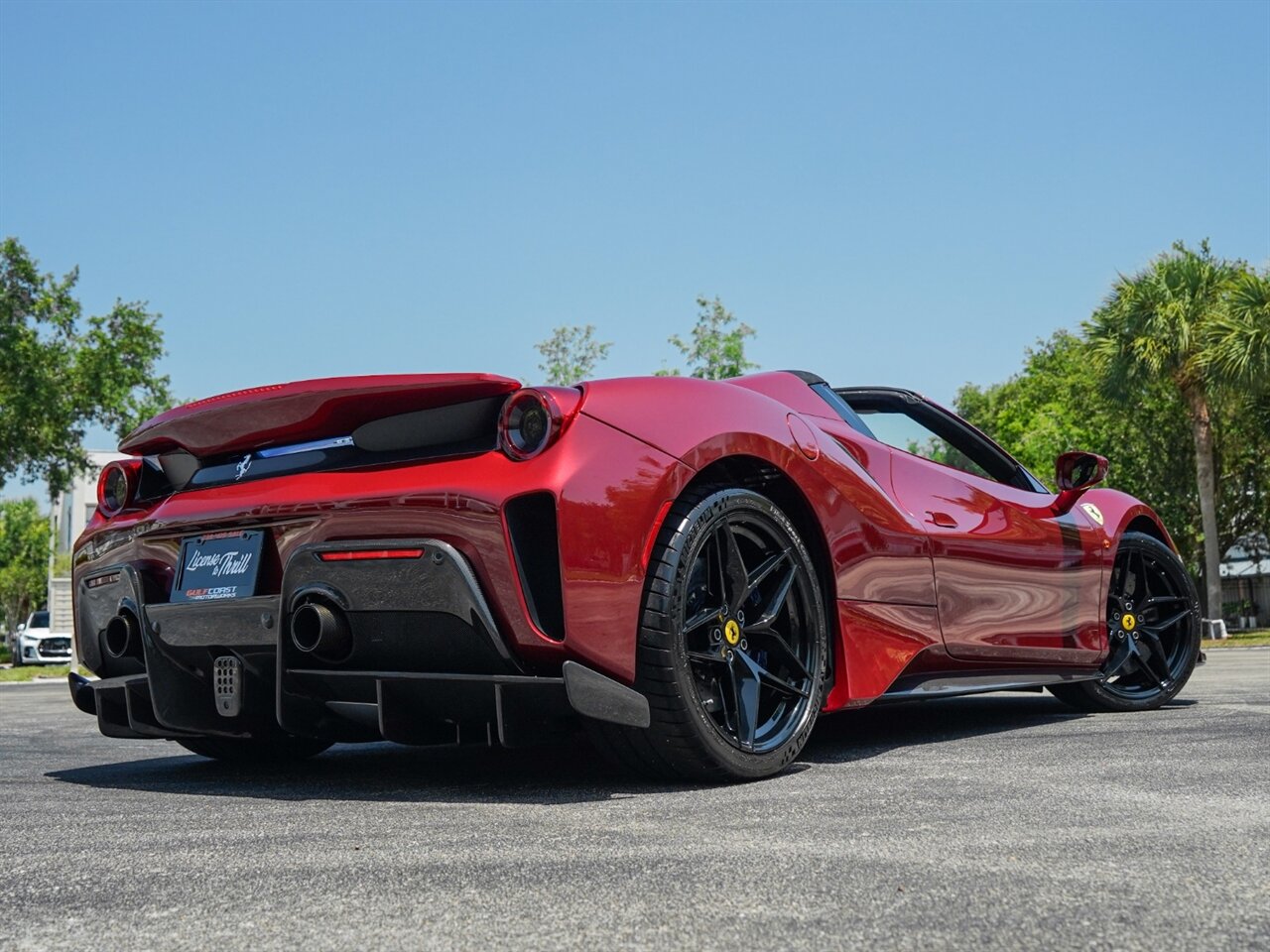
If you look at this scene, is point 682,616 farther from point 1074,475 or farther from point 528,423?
point 1074,475

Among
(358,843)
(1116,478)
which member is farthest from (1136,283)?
(358,843)

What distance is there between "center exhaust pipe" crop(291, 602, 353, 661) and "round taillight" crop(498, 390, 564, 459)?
0.63 meters

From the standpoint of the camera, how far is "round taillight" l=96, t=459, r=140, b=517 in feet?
13.4

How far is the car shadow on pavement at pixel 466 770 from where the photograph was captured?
3516mm

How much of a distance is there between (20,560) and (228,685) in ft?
288

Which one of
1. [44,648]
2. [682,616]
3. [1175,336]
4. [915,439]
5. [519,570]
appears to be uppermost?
[1175,336]

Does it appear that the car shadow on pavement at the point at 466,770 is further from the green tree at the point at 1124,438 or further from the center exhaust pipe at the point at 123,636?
the green tree at the point at 1124,438

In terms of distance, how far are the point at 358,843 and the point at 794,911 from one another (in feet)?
3.42

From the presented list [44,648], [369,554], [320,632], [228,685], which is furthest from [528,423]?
[44,648]

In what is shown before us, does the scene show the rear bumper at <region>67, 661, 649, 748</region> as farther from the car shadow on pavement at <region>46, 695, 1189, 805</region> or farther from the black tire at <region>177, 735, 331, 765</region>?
the black tire at <region>177, 735, 331, 765</region>

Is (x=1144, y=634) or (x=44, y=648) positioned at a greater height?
(x=1144, y=634)

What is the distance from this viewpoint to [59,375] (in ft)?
96.3

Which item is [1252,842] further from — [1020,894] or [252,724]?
[252,724]

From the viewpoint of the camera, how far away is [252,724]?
3.62 meters
